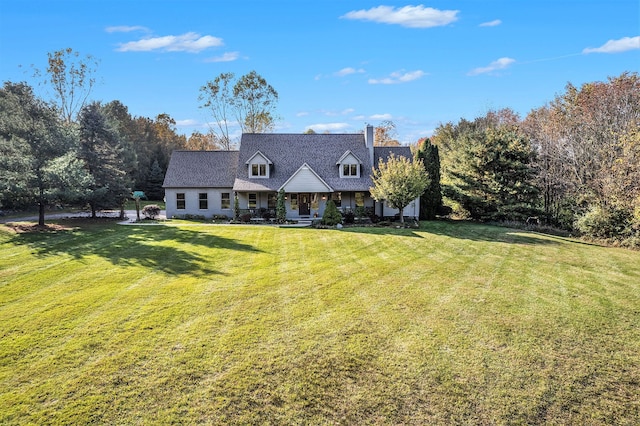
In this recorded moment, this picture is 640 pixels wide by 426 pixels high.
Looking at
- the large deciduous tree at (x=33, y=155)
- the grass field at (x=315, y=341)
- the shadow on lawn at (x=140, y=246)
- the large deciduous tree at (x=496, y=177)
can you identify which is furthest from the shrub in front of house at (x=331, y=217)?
the large deciduous tree at (x=33, y=155)

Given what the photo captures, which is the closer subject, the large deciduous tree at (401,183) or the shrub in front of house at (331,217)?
the large deciduous tree at (401,183)

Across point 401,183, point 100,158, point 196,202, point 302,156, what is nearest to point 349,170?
point 302,156

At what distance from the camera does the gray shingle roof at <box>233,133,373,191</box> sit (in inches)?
1119

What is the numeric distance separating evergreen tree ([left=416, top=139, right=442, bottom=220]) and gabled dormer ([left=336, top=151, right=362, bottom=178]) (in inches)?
195

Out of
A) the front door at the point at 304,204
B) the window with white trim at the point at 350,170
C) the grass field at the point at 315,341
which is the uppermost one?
the window with white trim at the point at 350,170

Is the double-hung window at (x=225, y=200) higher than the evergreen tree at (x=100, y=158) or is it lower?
lower

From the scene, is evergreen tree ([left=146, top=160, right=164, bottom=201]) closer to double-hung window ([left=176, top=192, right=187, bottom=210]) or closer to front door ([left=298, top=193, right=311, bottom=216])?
A: double-hung window ([left=176, top=192, right=187, bottom=210])

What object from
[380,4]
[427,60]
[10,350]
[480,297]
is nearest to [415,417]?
[480,297]

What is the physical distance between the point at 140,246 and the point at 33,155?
8.74 meters

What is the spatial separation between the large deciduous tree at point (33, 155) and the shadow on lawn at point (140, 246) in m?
2.40

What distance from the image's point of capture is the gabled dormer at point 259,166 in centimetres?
2888

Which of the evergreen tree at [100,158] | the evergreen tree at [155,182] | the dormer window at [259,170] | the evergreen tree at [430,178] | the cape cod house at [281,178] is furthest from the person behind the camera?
the evergreen tree at [155,182]

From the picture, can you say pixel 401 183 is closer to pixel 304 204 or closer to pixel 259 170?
pixel 304 204

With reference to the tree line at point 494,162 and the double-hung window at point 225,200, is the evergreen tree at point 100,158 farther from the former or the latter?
the double-hung window at point 225,200
